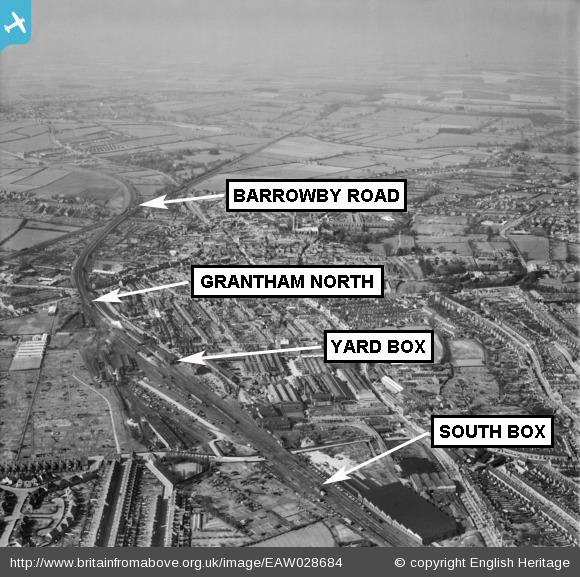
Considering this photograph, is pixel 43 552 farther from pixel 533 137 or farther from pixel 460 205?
pixel 533 137

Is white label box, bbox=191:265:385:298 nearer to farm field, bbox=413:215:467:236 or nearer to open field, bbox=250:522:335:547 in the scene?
open field, bbox=250:522:335:547

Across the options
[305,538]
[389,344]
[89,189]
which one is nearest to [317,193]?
[389,344]

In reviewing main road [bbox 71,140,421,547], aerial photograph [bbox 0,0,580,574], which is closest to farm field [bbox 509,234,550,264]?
aerial photograph [bbox 0,0,580,574]

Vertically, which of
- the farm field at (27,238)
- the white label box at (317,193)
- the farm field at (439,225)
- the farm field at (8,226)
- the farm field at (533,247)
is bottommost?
the farm field at (533,247)

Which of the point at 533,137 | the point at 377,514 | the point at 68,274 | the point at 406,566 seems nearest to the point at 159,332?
the point at 68,274

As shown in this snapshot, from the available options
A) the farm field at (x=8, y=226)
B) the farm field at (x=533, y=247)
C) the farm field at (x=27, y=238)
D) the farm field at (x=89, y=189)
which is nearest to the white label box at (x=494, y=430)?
the farm field at (x=533, y=247)

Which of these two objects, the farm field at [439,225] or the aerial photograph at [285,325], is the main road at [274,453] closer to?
the aerial photograph at [285,325]
